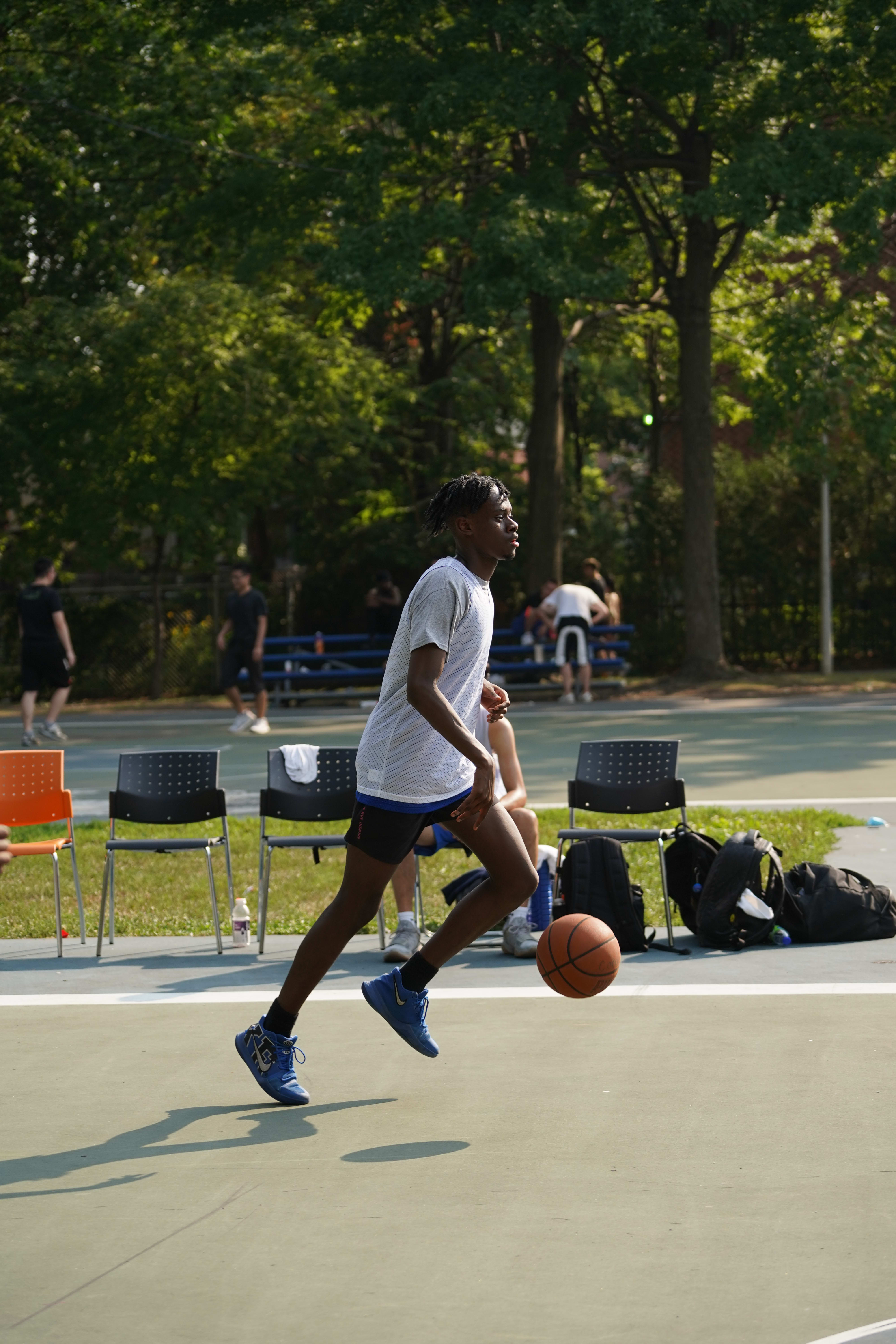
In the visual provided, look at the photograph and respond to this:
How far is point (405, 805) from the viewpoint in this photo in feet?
17.5

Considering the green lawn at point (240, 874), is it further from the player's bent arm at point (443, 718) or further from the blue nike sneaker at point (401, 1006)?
the player's bent arm at point (443, 718)

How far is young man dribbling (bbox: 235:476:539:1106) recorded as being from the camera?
5.25 meters

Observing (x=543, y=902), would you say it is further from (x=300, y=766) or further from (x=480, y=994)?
(x=300, y=766)

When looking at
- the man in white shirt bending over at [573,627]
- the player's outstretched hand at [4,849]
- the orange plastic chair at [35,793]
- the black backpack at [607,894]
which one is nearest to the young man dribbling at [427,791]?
the player's outstretched hand at [4,849]

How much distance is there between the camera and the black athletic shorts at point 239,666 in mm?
19766

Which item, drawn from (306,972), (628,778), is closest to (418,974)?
(306,972)

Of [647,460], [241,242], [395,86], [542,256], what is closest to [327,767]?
[542,256]

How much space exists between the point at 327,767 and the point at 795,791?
5890mm

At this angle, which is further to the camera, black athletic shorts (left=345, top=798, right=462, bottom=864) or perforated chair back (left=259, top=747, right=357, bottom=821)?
perforated chair back (left=259, top=747, right=357, bottom=821)

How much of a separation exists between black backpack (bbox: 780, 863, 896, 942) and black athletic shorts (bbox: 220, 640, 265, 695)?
39.1ft

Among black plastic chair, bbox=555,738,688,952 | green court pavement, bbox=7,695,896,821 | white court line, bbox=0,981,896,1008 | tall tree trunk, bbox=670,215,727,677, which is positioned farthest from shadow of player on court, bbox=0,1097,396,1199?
tall tree trunk, bbox=670,215,727,677

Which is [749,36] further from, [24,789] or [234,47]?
[24,789]

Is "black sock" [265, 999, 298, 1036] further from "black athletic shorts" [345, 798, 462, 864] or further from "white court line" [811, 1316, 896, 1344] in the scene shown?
"white court line" [811, 1316, 896, 1344]

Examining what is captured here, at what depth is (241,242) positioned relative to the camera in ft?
86.3
